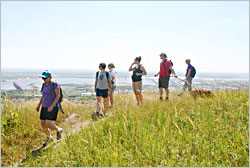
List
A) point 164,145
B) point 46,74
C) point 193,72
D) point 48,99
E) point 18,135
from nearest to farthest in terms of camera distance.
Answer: point 164,145 → point 46,74 → point 48,99 → point 18,135 → point 193,72

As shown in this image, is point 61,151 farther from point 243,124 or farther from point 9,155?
point 243,124

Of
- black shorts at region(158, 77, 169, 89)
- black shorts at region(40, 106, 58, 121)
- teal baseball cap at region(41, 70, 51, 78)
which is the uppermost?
teal baseball cap at region(41, 70, 51, 78)

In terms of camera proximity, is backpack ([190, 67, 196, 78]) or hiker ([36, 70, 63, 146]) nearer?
hiker ([36, 70, 63, 146])

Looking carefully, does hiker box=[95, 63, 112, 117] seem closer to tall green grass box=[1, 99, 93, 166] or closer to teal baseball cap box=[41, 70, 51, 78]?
tall green grass box=[1, 99, 93, 166]

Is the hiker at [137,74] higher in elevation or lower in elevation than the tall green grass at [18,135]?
higher

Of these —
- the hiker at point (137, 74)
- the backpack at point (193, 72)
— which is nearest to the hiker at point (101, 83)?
the hiker at point (137, 74)

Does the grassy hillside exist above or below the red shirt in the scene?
below

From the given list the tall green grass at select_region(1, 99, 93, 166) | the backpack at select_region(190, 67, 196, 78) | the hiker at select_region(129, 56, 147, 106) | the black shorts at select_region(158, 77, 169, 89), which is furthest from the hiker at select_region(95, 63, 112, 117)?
the backpack at select_region(190, 67, 196, 78)

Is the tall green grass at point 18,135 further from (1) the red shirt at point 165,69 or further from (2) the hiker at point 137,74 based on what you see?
(1) the red shirt at point 165,69

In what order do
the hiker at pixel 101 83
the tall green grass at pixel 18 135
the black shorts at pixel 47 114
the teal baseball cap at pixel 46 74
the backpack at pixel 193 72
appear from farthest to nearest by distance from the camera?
1. the backpack at pixel 193 72
2. the hiker at pixel 101 83
3. the black shorts at pixel 47 114
4. the teal baseball cap at pixel 46 74
5. the tall green grass at pixel 18 135

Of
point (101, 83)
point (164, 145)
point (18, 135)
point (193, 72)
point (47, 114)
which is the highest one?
point (193, 72)

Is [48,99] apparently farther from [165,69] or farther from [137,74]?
[165,69]

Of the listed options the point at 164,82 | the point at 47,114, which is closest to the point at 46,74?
the point at 47,114

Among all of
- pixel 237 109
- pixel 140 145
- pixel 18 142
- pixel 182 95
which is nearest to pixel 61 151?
pixel 140 145
